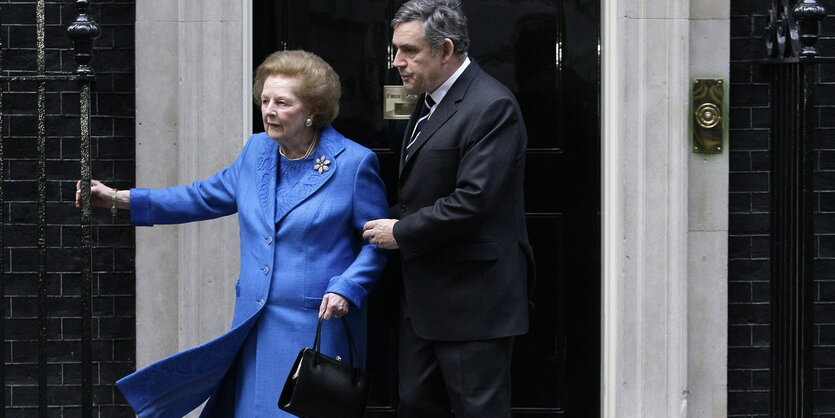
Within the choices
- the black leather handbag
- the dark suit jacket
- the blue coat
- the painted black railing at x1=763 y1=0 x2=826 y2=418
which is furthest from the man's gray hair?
the painted black railing at x1=763 y1=0 x2=826 y2=418

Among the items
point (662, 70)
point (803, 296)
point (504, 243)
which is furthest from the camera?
point (662, 70)

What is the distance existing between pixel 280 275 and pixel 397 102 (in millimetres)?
1484

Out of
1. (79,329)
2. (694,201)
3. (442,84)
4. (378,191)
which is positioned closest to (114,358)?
(79,329)

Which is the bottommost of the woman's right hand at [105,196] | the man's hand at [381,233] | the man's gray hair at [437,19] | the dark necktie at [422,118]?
the man's hand at [381,233]

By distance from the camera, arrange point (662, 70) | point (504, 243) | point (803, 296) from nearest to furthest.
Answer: point (504, 243)
point (803, 296)
point (662, 70)

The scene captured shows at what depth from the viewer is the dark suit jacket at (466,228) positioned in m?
4.50

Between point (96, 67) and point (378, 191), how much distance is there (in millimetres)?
1752

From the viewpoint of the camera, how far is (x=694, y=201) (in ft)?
19.0

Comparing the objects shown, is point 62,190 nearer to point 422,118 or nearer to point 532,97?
point 422,118

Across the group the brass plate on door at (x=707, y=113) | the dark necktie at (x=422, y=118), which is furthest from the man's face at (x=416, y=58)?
the brass plate on door at (x=707, y=113)

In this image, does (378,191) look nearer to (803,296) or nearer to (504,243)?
(504,243)

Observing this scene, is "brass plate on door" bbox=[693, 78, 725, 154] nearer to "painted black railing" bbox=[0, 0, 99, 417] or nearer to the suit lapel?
the suit lapel

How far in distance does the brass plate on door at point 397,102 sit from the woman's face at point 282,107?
1.30 metres

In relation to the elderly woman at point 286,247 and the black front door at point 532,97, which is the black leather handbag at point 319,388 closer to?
the elderly woman at point 286,247
